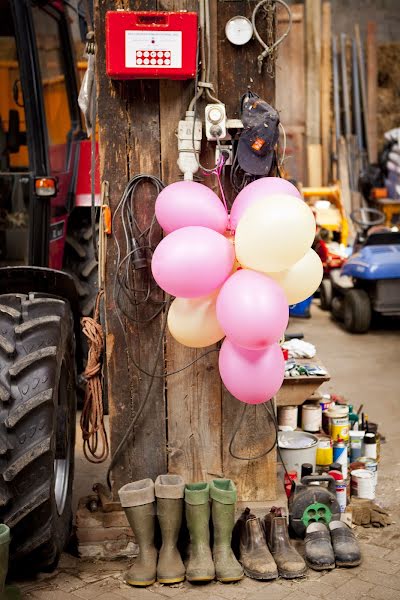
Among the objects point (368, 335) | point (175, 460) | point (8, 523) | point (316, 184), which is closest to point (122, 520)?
point (175, 460)

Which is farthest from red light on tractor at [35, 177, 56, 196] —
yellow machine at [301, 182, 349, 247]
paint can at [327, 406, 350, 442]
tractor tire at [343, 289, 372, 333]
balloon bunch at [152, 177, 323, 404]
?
yellow machine at [301, 182, 349, 247]

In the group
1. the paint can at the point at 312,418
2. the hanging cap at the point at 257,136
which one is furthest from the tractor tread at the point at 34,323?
the paint can at the point at 312,418

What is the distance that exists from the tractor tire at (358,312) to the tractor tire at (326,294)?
97 cm

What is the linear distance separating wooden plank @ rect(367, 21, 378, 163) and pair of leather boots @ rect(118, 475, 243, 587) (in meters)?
10.1

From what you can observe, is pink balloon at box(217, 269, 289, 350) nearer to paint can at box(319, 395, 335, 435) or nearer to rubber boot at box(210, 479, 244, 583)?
rubber boot at box(210, 479, 244, 583)

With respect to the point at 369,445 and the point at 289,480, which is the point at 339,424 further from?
the point at 289,480

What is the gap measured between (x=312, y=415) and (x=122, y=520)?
1.24 meters

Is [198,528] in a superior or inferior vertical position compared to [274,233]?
inferior

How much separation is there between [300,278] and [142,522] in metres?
1.11

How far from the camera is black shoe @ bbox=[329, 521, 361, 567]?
3.30 m

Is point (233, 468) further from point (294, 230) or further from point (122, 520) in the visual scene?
point (294, 230)

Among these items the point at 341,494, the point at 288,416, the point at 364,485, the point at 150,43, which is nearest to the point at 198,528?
the point at 341,494

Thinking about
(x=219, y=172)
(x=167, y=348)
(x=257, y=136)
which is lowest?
(x=167, y=348)

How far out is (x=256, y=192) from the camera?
3008mm
